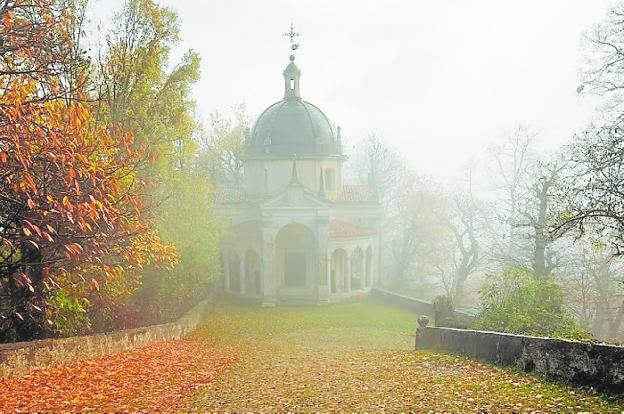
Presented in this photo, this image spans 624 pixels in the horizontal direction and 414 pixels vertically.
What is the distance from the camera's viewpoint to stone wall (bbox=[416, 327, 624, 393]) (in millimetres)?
8062

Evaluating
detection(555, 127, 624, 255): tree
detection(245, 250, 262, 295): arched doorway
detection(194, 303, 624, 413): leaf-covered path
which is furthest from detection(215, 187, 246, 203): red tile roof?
detection(555, 127, 624, 255): tree

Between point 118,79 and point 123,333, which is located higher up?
point 118,79

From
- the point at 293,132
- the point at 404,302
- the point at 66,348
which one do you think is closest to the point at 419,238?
the point at 404,302

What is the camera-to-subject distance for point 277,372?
12.4 meters

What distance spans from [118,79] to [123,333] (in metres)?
10.5

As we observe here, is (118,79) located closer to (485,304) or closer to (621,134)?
(485,304)

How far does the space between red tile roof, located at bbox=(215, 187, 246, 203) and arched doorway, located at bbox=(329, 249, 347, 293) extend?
8510mm

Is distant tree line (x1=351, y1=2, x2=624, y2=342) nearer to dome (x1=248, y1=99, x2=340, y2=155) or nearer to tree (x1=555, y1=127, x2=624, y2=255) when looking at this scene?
tree (x1=555, y1=127, x2=624, y2=255)

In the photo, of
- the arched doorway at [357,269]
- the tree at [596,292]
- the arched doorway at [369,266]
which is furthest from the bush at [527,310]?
the arched doorway at [369,266]

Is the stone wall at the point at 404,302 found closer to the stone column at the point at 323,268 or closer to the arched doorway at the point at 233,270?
the stone column at the point at 323,268

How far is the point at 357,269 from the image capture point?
3884cm

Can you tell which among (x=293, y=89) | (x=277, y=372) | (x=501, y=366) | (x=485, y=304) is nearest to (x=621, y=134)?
(x=485, y=304)

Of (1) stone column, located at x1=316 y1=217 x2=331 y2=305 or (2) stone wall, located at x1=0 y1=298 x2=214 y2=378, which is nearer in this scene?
(2) stone wall, located at x1=0 y1=298 x2=214 y2=378

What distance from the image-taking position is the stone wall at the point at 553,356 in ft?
26.5
